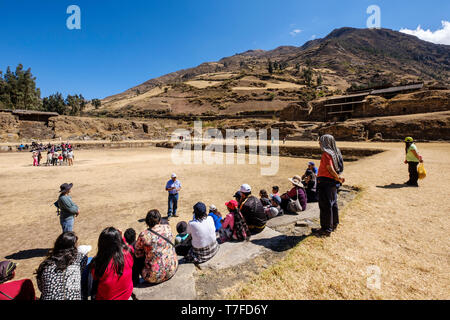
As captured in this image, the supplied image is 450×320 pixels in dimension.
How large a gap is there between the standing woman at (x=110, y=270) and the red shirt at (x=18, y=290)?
0.56 m

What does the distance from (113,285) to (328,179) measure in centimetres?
364

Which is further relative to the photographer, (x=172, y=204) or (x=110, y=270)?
(x=172, y=204)

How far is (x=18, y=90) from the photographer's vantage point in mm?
51219

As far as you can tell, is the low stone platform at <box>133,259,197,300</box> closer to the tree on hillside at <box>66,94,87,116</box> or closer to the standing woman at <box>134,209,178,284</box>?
the standing woman at <box>134,209,178,284</box>

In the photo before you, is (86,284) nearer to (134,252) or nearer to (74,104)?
(134,252)

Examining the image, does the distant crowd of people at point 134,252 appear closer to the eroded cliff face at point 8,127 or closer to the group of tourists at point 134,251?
the group of tourists at point 134,251

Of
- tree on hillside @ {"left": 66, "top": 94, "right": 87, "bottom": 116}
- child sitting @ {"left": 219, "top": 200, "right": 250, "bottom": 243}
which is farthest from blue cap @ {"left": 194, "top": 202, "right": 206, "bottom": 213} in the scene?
tree on hillside @ {"left": 66, "top": 94, "right": 87, "bottom": 116}

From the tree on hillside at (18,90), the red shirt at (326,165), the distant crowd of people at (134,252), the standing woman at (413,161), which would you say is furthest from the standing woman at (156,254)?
the tree on hillside at (18,90)

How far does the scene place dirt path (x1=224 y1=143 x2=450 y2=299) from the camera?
248cm

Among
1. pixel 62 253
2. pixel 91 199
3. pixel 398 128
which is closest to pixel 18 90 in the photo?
pixel 91 199

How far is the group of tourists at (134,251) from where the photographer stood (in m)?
2.22

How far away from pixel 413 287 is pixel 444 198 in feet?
16.3

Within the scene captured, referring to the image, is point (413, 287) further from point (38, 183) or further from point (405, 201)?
point (38, 183)

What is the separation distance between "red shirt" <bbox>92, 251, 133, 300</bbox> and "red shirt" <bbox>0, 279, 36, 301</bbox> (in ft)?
1.92
